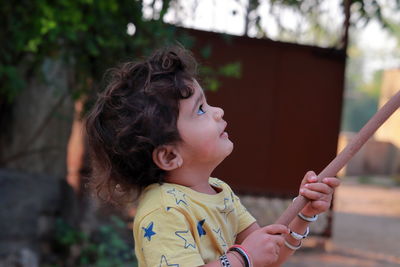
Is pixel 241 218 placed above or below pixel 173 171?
below

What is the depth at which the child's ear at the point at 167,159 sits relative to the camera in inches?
57.6

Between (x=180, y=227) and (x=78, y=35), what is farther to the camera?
(x=78, y=35)

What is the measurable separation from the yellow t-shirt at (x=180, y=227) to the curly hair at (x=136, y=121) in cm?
8

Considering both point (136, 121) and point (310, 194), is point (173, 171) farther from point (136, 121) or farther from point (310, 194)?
point (310, 194)

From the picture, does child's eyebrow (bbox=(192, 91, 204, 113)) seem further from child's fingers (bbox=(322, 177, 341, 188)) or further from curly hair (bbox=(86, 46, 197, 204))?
child's fingers (bbox=(322, 177, 341, 188))

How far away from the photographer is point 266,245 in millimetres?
1364

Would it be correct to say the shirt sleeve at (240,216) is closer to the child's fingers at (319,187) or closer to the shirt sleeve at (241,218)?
the shirt sleeve at (241,218)

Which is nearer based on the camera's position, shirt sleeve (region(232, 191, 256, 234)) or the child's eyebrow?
the child's eyebrow

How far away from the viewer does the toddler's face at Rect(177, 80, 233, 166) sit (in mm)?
1458

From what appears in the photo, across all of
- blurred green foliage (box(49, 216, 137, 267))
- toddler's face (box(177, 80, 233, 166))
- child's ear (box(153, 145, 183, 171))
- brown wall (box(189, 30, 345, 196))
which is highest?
toddler's face (box(177, 80, 233, 166))

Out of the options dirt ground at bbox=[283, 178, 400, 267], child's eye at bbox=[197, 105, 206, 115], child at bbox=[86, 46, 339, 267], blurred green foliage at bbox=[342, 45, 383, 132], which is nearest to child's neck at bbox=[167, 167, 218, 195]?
child at bbox=[86, 46, 339, 267]

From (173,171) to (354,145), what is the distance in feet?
1.44

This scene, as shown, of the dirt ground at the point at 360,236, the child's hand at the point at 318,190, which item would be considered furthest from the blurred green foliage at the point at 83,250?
the child's hand at the point at 318,190

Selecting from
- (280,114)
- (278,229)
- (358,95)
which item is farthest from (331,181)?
(358,95)
